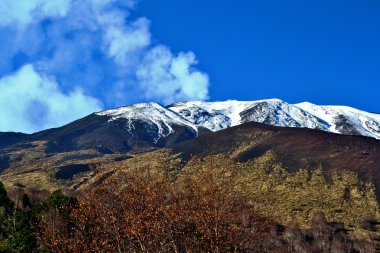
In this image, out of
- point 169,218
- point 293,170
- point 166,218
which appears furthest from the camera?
point 293,170

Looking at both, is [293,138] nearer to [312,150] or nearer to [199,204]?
[312,150]

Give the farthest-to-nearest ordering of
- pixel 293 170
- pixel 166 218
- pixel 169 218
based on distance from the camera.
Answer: pixel 293 170, pixel 166 218, pixel 169 218

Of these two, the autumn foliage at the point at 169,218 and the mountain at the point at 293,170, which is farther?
the mountain at the point at 293,170

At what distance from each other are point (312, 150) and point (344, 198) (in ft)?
77.6

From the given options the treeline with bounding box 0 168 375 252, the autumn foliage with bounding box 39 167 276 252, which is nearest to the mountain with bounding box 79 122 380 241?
the treeline with bounding box 0 168 375 252

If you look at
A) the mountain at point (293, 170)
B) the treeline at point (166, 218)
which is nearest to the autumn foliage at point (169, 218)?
the treeline at point (166, 218)

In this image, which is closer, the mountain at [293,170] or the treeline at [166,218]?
the treeline at [166,218]

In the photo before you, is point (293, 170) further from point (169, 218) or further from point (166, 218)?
point (169, 218)

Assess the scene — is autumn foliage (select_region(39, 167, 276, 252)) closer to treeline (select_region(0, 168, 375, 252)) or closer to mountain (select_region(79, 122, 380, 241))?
treeline (select_region(0, 168, 375, 252))

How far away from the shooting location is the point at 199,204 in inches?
1190

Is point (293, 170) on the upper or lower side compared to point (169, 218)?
upper

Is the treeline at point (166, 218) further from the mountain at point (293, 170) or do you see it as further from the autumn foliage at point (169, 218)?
the mountain at point (293, 170)

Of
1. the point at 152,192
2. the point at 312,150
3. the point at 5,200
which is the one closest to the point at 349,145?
the point at 312,150

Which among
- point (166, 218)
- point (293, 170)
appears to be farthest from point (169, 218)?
point (293, 170)
